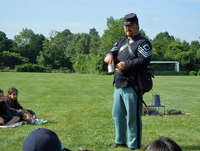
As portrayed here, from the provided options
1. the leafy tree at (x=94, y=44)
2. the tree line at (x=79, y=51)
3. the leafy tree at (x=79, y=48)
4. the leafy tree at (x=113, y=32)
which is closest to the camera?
the tree line at (x=79, y=51)

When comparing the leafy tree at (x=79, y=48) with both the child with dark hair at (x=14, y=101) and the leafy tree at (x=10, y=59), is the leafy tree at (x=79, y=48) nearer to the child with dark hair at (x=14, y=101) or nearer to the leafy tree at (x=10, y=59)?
the leafy tree at (x=10, y=59)

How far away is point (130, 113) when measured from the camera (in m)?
4.32

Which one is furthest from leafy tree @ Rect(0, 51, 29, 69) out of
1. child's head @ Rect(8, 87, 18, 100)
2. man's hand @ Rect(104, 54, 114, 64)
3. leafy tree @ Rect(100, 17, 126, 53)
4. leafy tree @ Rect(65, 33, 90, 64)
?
man's hand @ Rect(104, 54, 114, 64)

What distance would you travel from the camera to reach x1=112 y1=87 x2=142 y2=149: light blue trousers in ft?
14.1

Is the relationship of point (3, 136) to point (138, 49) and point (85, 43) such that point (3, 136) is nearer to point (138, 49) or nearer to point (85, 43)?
point (138, 49)

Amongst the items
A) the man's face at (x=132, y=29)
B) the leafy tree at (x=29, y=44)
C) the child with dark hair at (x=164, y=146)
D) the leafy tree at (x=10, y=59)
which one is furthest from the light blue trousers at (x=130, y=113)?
the leafy tree at (x=29, y=44)

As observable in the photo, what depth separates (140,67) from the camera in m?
4.18

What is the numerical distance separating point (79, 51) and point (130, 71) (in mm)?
101955

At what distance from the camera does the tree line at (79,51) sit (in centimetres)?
6113

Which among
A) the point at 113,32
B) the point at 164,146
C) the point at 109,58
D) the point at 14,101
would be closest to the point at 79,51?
the point at 113,32

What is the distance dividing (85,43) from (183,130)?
336 feet

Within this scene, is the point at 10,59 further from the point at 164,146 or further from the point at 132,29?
the point at 164,146

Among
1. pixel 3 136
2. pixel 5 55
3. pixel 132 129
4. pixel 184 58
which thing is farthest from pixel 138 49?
pixel 5 55

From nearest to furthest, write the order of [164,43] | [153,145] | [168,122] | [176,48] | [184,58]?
[153,145]
[168,122]
[184,58]
[176,48]
[164,43]
